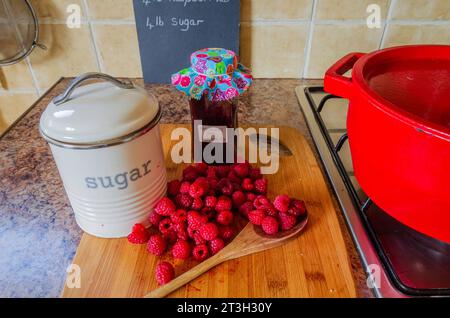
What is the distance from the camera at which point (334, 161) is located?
0.58 meters

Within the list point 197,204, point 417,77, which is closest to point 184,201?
point 197,204

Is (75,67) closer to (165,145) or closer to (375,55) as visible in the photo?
(165,145)

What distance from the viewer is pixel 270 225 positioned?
0.45 m

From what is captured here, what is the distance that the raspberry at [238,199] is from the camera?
0.50 meters

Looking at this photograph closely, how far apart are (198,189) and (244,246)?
0.10 meters

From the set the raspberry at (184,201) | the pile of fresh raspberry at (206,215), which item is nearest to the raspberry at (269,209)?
the pile of fresh raspberry at (206,215)

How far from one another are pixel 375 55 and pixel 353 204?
8.5 inches

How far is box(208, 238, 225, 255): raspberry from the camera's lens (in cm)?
43

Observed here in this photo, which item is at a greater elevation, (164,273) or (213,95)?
(213,95)

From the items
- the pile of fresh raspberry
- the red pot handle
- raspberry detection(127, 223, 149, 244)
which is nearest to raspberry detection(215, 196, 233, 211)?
the pile of fresh raspberry

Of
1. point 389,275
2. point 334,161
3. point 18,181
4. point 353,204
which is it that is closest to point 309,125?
point 334,161

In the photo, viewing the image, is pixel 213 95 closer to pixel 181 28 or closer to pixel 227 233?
pixel 227 233

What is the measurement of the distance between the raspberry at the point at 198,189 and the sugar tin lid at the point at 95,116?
117mm

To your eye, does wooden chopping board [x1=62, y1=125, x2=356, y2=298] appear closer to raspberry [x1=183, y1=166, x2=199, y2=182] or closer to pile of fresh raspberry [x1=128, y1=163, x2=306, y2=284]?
pile of fresh raspberry [x1=128, y1=163, x2=306, y2=284]
